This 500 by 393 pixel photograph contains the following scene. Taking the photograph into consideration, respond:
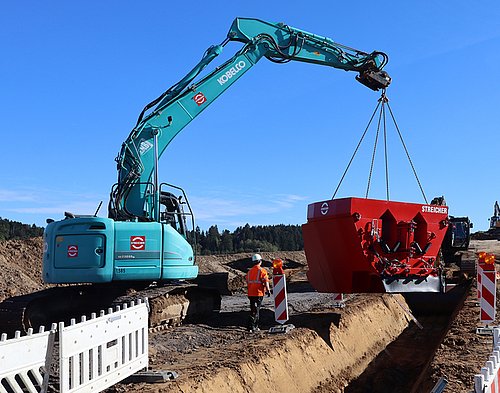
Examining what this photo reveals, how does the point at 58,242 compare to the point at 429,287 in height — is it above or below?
above

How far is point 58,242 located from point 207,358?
13.4 feet

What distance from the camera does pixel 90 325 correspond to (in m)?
6.23

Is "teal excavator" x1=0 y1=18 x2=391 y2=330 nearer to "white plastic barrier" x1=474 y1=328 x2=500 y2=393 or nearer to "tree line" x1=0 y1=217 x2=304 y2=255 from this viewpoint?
"white plastic barrier" x1=474 y1=328 x2=500 y2=393

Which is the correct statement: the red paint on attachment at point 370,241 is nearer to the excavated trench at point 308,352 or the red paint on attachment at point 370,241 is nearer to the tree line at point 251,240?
the excavated trench at point 308,352

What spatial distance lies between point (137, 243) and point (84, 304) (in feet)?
6.25

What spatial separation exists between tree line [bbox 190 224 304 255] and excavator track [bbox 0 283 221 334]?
3546 cm

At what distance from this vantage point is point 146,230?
38.1 feet

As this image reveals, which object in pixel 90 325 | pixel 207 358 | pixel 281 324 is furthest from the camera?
pixel 281 324

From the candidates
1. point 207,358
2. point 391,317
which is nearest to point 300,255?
point 391,317

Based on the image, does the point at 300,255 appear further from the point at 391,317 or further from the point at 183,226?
the point at 183,226

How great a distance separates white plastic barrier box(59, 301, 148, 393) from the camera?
584 centimetres

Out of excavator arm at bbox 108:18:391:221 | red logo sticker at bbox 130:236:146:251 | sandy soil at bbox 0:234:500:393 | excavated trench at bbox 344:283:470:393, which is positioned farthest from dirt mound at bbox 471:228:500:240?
red logo sticker at bbox 130:236:146:251

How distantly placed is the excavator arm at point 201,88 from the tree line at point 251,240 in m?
33.4

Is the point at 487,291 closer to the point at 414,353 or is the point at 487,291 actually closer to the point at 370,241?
the point at 414,353
